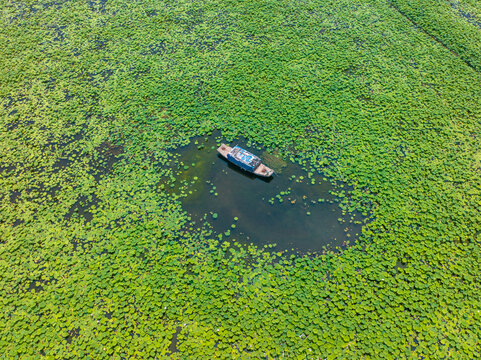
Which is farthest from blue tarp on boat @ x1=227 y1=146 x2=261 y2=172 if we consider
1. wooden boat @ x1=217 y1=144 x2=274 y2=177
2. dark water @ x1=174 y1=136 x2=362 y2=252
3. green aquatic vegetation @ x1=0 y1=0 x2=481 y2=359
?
green aquatic vegetation @ x1=0 y1=0 x2=481 y2=359

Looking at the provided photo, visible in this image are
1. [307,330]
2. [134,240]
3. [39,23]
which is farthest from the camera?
[39,23]

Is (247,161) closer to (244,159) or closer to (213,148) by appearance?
(244,159)

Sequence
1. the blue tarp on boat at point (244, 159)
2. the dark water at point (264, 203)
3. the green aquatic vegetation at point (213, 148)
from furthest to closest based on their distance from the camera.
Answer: the blue tarp on boat at point (244, 159), the dark water at point (264, 203), the green aquatic vegetation at point (213, 148)

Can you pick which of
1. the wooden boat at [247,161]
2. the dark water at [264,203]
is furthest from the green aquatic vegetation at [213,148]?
the wooden boat at [247,161]

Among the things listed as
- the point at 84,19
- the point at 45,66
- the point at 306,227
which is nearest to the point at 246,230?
the point at 306,227

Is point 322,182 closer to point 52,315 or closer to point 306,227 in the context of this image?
point 306,227

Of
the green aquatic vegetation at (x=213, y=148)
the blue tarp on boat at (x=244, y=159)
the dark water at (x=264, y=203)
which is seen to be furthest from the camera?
the blue tarp on boat at (x=244, y=159)

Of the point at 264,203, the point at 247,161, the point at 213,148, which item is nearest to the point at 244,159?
the point at 247,161

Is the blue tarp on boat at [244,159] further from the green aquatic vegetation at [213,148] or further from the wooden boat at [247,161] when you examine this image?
the green aquatic vegetation at [213,148]
